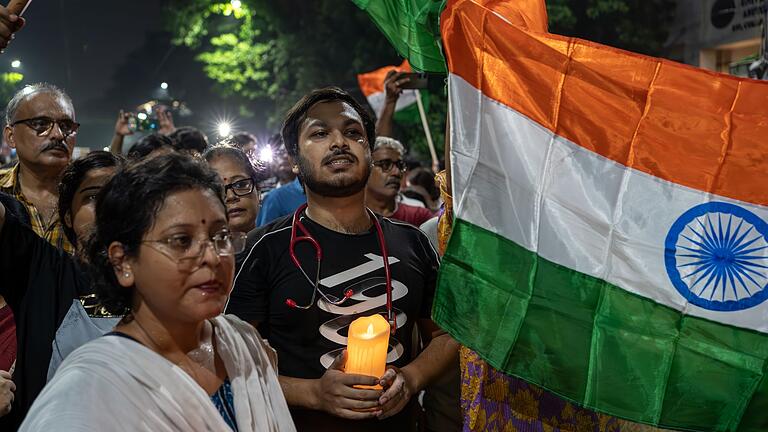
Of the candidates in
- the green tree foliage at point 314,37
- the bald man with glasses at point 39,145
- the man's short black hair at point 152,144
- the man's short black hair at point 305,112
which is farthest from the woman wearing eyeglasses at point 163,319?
the green tree foliage at point 314,37

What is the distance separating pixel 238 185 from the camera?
4.08 meters

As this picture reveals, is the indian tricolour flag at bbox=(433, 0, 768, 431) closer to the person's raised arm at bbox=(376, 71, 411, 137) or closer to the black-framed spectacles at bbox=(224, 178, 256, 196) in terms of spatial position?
the black-framed spectacles at bbox=(224, 178, 256, 196)

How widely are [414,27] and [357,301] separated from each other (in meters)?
1.34

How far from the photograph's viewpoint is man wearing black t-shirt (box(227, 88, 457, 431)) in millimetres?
2875

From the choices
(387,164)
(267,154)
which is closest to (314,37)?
(267,154)

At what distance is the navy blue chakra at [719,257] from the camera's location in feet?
9.20

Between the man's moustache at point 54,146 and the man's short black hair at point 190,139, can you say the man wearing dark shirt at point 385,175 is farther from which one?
the man's moustache at point 54,146

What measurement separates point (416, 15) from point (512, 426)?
186 cm

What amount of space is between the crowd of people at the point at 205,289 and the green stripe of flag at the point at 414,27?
497 mm

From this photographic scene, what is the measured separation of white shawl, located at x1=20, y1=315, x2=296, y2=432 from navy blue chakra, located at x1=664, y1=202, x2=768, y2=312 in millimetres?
1561

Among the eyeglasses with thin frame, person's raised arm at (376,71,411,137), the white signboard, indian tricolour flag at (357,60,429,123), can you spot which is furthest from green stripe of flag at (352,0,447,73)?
the white signboard

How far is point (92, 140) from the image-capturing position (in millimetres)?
25141

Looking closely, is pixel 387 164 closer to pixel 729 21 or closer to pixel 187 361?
pixel 187 361

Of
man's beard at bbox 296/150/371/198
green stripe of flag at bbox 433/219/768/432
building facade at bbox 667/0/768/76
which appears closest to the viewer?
green stripe of flag at bbox 433/219/768/432
